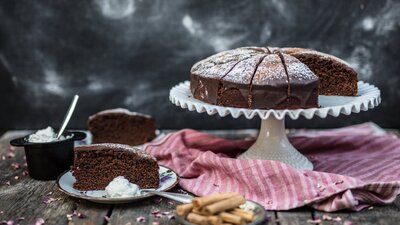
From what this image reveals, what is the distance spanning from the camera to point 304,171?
81.1 inches

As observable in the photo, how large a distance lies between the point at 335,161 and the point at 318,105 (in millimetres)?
303

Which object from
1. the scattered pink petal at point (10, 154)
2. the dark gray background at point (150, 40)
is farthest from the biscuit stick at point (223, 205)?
the dark gray background at point (150, 40)

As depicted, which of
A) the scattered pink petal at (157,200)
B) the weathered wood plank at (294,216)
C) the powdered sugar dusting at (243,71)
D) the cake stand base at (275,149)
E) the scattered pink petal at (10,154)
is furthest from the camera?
the scattered pink petal at (10,154)

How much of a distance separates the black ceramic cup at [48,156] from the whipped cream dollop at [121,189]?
12.3 inches

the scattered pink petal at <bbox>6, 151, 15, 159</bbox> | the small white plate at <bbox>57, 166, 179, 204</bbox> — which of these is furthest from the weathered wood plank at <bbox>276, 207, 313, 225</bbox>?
the scattered pink petal at <bbox>6, 151, 15, 159</bbox>

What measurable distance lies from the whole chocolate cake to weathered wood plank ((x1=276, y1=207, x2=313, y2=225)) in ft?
1.13

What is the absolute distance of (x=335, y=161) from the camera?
2377 millimetres

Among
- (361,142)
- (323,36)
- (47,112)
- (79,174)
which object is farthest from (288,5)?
(79,174)

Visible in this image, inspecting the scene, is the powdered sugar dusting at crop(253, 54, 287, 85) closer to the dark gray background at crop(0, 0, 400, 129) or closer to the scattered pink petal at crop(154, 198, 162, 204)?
the scattered pink petal at crop(154, 198, 162, 204)

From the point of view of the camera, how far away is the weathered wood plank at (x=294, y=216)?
1.86 meters

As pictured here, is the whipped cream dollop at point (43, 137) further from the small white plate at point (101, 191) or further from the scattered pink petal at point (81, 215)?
the scattered pink petal at point (81, 215)

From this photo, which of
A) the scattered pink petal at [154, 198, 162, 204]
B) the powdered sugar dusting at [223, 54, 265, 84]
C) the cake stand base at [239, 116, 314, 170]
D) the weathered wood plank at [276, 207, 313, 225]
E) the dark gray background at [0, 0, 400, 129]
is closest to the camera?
the weathered wood plank at [276, 207, 313, 225]

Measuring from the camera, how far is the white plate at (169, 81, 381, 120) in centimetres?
206

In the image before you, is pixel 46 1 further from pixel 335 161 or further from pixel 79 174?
pixel 335 161
